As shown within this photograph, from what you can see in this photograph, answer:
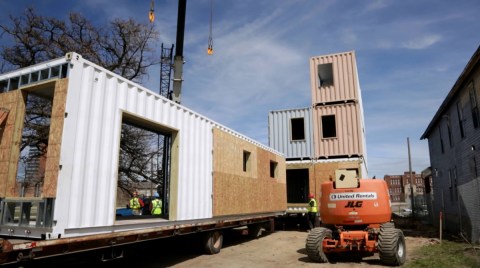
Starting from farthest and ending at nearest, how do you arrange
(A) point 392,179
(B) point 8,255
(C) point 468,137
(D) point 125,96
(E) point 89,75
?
(A) point 392,179 < (C) point 468,137 < (D) point 125,96 < (E) point 89,75 < (B) point 8,255

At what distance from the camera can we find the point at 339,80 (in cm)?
1941

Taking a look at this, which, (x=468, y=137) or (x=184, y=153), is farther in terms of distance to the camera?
(x=468, y=137)

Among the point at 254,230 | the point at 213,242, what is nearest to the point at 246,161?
the point at 254,230

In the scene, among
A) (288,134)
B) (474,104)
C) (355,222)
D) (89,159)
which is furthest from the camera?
(288,134)

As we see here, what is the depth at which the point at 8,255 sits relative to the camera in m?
5.34

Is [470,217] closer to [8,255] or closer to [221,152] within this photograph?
[221,152]

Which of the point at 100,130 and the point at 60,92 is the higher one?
the point at 60,92

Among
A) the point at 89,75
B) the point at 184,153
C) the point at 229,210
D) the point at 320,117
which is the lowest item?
the point at 229,210

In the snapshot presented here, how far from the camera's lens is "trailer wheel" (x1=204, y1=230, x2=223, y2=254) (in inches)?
434

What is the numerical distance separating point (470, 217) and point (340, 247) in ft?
24.2

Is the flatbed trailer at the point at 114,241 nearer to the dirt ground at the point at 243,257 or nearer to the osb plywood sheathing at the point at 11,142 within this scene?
the dirt ground at the point at 243,257

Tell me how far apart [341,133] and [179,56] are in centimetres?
926

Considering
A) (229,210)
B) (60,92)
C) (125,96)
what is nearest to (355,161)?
(229,210)

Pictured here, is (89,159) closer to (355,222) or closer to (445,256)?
(355,222)
